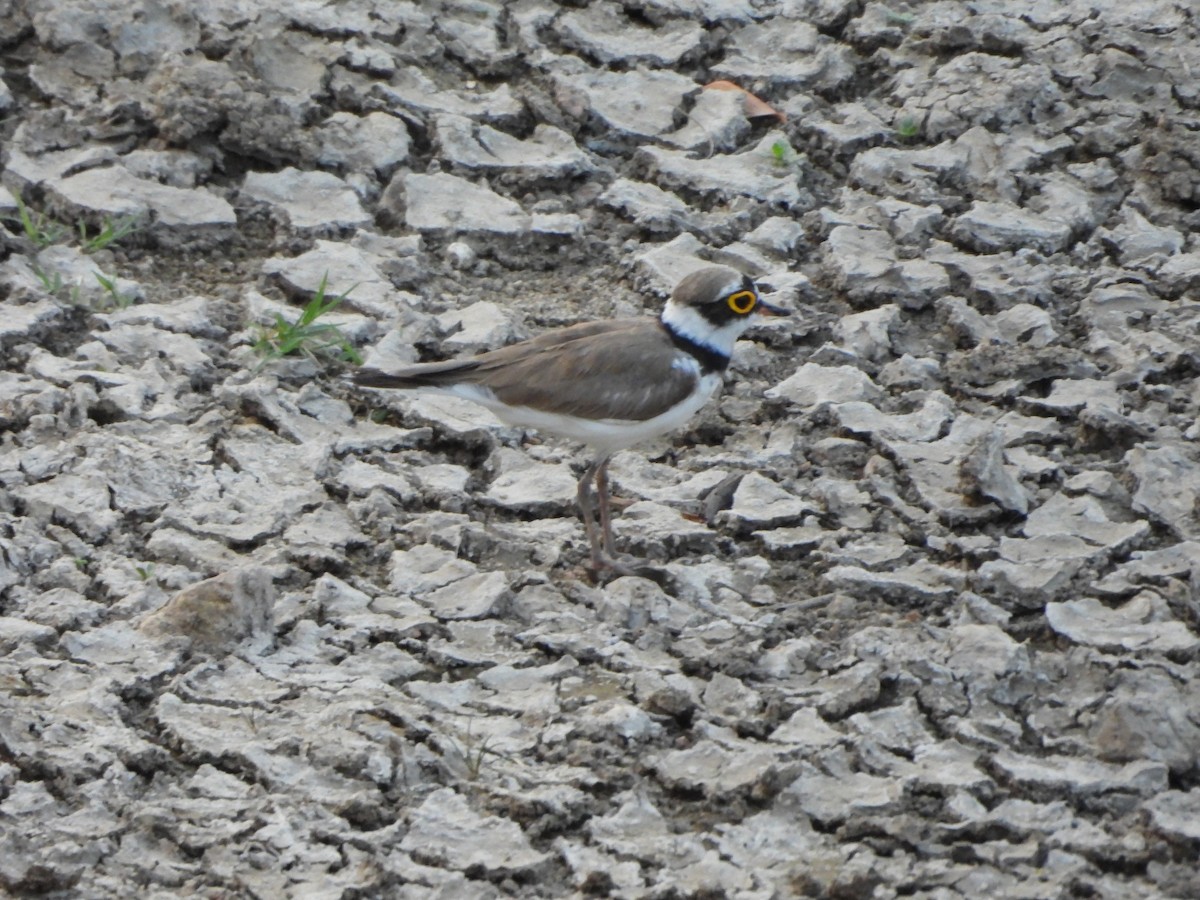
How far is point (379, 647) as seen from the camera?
393 centimetres

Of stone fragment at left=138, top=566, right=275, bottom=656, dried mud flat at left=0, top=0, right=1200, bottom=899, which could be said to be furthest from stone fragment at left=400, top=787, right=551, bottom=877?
stone fragment at left=138, top=566, right=275, bottom=656

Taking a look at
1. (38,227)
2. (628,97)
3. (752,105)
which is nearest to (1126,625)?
(752,105)

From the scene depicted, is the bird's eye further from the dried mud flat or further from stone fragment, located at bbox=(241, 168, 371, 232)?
stone fragment, located at bbox=(241, 168, 371, 232)

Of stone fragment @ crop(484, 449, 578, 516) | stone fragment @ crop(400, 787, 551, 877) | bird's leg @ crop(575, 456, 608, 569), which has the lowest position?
stone fragment @ crop(484, 449, 578, 516)

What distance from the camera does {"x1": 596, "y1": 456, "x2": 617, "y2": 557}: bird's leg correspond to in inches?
173

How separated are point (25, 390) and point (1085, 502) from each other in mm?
2780

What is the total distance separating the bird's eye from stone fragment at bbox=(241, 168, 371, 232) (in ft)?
5.19

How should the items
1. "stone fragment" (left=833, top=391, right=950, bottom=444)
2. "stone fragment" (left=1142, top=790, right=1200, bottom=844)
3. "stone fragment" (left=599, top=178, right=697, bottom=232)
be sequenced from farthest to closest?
"stone fragment" (left=599, top=178, right=697, bottom=232) < "stone fragment" (left=833, top=391, right=950, bottom=444) < "stone fragment" (left=1142, top=790, right=1200, bottom=844)

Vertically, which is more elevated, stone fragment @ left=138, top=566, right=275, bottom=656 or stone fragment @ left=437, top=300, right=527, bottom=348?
stone fragment @ left=138, top=566, right=275, bottom=656

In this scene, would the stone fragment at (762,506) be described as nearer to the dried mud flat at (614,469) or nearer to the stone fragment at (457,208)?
the dried mud flat at (614,469)

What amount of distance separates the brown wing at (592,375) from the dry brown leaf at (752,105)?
1948mm

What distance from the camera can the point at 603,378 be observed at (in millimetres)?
4488

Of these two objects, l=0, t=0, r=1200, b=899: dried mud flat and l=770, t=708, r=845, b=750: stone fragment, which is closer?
l=0, t=0, r=1200, b=899: dried mud flat

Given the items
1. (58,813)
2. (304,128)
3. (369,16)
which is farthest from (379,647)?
(369,16)
